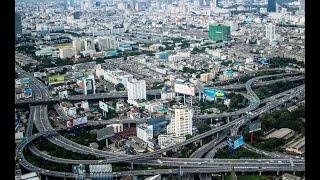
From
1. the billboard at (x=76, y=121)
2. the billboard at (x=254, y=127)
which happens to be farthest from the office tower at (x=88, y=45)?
the billboard at (x=254, y=127)

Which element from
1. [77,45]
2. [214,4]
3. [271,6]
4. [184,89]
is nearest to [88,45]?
[77,45]

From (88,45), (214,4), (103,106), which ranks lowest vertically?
(103,106)

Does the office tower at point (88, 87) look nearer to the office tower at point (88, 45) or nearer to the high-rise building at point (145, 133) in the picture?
the high-rise building at point (145, 133)

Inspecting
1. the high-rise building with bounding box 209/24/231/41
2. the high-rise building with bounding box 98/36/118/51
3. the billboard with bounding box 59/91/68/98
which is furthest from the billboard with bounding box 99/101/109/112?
the high-rise building with bounding box 209/24/231/41

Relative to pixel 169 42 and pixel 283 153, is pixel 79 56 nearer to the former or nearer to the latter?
pixel 169 42

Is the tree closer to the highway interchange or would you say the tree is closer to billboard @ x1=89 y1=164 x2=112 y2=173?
the highway interchange

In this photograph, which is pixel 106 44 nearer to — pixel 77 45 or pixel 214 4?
pixel 77 45
